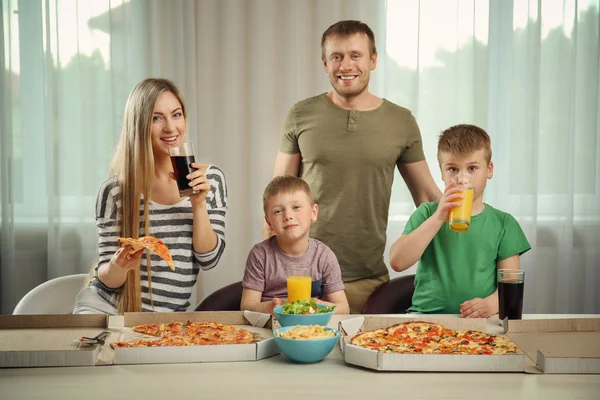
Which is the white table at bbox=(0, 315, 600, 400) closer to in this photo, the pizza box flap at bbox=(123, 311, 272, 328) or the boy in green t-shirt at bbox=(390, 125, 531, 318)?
the pizza box flap at bbox=(123, 311, 272, 328)

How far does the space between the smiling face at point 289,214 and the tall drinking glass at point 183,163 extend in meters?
0.31

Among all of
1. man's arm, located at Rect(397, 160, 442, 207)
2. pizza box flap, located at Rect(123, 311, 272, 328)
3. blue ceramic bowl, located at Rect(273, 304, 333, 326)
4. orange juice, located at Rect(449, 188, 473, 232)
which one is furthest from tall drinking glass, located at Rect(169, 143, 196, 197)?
man's arm, located at Rect(397, 160, 442, 207)

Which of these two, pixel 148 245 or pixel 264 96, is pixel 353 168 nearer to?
pixel 148 245

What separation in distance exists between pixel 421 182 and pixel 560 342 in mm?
1369

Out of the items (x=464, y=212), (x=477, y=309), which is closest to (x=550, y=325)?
(x=477, y=309)

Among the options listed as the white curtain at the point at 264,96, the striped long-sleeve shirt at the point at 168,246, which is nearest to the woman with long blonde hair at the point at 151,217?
the striped long-sleeve shirt at the point at 168,246

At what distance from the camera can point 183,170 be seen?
221 centimetres

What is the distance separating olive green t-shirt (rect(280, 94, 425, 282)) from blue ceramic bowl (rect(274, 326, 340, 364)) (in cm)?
135

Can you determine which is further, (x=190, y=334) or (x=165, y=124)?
(x=165, y=124)

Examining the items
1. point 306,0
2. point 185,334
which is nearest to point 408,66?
point 306,0

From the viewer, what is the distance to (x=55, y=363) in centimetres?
167

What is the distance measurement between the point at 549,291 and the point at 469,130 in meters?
2.13

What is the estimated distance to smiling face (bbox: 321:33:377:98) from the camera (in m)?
2.94

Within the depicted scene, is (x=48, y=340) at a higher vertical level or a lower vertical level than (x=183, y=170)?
lower
